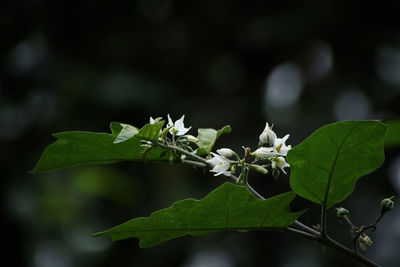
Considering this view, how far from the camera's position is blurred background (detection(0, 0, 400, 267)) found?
15.2ft

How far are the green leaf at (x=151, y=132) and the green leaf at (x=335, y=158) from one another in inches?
11.8

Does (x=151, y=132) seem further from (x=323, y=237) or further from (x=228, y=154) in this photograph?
(x=323, y=237)

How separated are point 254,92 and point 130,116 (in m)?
1.46

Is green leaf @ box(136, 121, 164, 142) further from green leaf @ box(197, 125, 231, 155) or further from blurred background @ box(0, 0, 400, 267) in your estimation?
blurred background @ box(0, 0, 400, 267)

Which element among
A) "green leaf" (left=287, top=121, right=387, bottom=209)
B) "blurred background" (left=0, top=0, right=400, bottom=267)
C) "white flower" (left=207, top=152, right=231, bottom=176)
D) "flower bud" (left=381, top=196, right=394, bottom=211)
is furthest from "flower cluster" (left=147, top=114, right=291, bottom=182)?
"blurred background" (left=0, top=0, right=400, bottom=267)

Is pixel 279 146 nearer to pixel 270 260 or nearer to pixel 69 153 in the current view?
pixel 69 153

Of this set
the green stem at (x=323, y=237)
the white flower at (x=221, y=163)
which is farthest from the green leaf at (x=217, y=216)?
the white flower at (x=221, y=163)

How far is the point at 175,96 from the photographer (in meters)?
5.51

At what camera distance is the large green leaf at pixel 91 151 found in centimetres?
120

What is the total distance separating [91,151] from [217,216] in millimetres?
378

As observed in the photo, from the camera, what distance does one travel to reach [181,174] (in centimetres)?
505

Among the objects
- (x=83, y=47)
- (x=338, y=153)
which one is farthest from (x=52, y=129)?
(x=338, y=153)

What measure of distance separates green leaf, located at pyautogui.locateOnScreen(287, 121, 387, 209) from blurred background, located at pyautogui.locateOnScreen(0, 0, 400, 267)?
359 centimetres

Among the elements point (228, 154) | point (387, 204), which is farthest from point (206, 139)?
point (387, 204)
